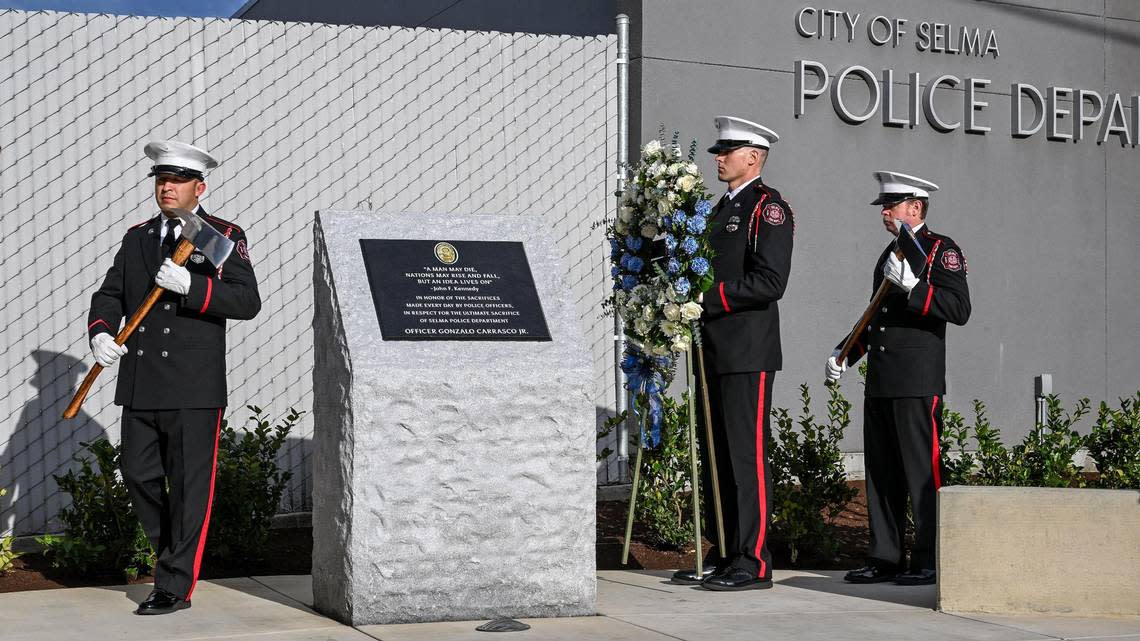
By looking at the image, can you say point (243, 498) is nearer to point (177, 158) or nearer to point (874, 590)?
point (177, 158)

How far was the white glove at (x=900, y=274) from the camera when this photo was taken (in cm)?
684

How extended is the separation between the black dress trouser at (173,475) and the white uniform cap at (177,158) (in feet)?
3.37

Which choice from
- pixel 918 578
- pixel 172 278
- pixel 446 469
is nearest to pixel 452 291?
pixel 446 469

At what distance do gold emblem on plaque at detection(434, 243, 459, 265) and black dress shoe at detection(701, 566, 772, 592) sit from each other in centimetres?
192

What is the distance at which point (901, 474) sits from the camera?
7.07m

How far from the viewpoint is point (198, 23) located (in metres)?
8.09

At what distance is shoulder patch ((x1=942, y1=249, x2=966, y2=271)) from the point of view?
695 centimetres

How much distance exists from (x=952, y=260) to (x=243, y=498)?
3.75 meters

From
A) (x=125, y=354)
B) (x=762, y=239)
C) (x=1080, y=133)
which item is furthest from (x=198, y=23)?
(x=1080, y=133)

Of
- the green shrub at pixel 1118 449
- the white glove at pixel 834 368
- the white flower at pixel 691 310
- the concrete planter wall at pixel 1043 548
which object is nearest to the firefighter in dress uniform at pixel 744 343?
the white flower at pixel 691 310

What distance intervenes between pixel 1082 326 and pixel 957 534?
559cm

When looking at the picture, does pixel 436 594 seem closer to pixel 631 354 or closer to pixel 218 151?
pixel 631 354

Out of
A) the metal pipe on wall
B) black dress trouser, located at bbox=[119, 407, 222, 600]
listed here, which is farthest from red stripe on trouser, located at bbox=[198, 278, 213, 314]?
the metal pipe on wall

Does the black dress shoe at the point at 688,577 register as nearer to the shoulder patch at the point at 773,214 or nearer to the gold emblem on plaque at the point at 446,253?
the shoulder patch at the point at 773,214
